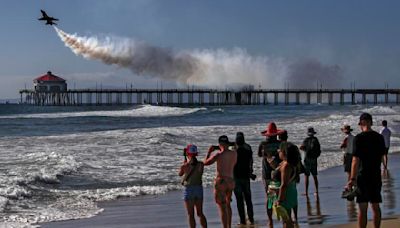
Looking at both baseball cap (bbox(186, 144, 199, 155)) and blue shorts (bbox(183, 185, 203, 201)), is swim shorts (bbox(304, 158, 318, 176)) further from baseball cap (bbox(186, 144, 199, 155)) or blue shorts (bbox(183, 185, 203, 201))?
baseball cap (bbox(186, 144, 199, 155))

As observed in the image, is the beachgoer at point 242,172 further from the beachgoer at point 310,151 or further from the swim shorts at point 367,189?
the beachgoer at point 310,151

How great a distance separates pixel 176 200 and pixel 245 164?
4141 millimetres

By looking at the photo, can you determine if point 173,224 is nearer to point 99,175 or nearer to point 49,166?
point 99,175

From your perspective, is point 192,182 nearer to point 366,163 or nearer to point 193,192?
point 193,192

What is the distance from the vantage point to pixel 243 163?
10.4 meters

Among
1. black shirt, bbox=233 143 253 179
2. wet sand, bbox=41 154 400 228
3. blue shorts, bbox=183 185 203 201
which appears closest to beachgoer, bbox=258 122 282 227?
black shirt, bbox=233 143 253 179

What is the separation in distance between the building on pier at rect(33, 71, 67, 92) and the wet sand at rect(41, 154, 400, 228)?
370 ft

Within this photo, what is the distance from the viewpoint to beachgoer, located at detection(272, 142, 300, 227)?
798 centimetres

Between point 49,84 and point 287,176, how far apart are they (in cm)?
12155

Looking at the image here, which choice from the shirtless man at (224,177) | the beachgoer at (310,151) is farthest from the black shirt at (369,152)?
the beachgoer at (310,151)

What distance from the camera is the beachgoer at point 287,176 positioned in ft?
26.2

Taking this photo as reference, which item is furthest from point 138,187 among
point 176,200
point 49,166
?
point 49,166

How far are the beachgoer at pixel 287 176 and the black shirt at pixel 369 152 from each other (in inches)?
26.5

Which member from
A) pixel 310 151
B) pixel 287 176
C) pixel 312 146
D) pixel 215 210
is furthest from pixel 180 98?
pixel 287 176
